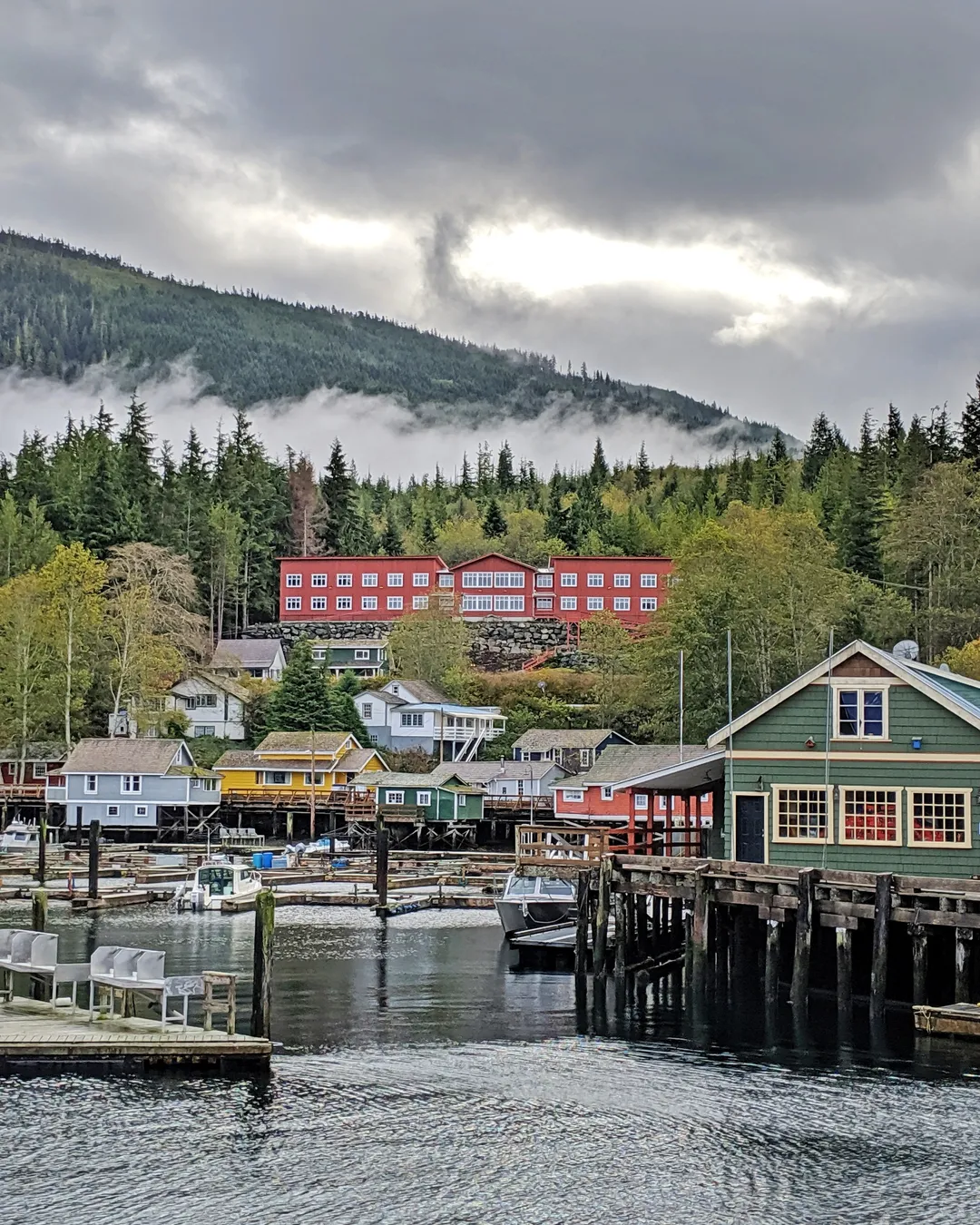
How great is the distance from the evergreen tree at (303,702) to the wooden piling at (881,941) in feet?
244

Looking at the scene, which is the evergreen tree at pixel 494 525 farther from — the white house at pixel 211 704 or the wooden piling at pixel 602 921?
the wooden piling at pixel 602 921

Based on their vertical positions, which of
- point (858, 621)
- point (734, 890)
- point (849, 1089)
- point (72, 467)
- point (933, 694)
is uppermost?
point (72, 467)

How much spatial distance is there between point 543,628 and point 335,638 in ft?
62.6

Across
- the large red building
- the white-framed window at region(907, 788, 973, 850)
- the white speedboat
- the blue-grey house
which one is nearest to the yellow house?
the blue-grey house

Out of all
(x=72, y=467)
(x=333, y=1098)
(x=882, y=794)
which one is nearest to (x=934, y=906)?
(x=882, y=794)

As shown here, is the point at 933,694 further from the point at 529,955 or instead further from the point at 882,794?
the point at 529,955

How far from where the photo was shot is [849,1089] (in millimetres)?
29328

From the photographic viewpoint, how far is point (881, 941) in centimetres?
3456

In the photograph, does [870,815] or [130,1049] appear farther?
[870,815]

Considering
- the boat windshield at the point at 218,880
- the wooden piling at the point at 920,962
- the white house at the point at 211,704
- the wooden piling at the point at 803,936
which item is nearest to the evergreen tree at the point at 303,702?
the white house at the point at 211,704

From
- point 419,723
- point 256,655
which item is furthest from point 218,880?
point 256,655

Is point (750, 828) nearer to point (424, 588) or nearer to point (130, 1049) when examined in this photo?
point (130, 1049)

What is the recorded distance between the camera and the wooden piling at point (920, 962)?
3456 centimetres

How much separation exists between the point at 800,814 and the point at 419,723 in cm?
7206
